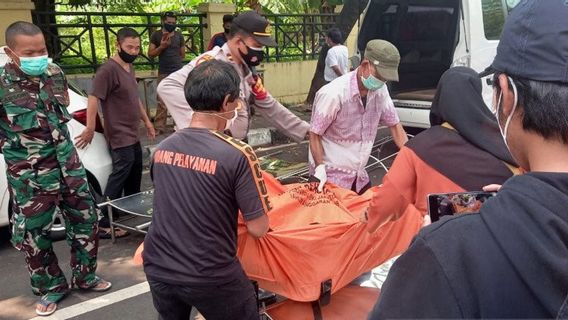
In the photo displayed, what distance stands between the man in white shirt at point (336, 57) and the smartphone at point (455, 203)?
22.1 ft

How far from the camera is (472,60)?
5512mm

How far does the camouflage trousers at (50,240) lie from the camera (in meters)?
3.00

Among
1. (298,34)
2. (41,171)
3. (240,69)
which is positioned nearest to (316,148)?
(240,69)

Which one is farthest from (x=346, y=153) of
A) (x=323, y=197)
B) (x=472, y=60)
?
(x=472, y=60)

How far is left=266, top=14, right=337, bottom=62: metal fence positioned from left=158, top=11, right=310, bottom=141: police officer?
24.0 ft

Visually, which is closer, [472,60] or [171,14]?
[472,60]

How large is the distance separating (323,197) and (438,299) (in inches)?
76.0

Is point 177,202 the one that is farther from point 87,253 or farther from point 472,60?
point 472,60

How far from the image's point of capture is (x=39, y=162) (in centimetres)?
296

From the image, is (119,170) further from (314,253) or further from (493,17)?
(493,17)

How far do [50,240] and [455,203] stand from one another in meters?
2.67

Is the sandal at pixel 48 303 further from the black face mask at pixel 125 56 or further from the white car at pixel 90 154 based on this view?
the black face mask at pixel 125 56

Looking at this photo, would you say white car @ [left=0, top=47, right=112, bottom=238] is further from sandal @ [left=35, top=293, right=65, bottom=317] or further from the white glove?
the white glove

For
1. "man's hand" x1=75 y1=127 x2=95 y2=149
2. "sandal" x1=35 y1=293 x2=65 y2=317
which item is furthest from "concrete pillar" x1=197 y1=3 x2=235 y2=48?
"sandal" x1=35 y1=293 x2=65 y2=317
